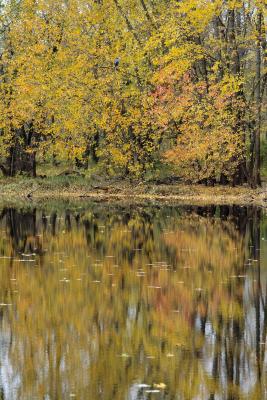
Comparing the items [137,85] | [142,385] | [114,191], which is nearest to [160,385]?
[142,385]

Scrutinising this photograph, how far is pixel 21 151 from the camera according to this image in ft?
164

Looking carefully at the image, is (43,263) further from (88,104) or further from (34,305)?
(88,104)

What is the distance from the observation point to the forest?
37.4 meters

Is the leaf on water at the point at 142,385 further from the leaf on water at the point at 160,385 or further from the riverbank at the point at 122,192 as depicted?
the riverbank at the point at 122,192

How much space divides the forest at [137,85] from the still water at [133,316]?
1752cm

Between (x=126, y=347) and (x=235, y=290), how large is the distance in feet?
13.7

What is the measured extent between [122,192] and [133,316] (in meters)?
30.9

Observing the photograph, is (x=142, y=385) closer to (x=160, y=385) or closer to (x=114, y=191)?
(x=160, y=385)

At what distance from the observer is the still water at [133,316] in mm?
7461

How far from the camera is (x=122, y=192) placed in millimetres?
A: 41344

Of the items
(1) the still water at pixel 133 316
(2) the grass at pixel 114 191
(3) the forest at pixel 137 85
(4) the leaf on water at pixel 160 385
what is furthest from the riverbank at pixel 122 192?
(4) the leaf on water at pixel 160 385

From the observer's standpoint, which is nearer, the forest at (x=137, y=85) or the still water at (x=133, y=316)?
the still water at (x=133, y=316)

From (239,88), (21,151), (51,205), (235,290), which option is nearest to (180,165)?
(239,88)

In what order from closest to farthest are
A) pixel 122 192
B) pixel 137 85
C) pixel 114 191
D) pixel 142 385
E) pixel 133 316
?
pixel 142 385
pixel 133 316
pixel 122 192
pixel 114 191
pixel 137 85
